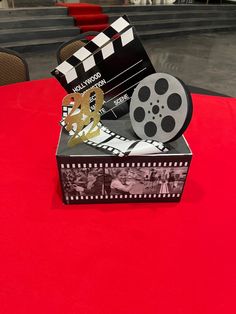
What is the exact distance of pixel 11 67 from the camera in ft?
5.45

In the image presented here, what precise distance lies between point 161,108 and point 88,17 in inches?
196

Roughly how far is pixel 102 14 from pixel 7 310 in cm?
567

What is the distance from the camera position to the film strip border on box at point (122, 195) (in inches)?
26.0

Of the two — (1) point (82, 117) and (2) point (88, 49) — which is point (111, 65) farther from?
(1) point (82, 117)

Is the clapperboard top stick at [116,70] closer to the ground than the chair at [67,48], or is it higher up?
closer to the ground

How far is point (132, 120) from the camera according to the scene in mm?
770

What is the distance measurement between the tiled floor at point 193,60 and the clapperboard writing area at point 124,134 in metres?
2.92

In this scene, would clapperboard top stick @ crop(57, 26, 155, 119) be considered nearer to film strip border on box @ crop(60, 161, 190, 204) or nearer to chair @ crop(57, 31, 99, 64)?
film strip border on box @ crop(60, 161, 190, 204)

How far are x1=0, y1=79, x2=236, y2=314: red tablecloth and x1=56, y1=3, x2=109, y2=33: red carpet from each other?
466cm

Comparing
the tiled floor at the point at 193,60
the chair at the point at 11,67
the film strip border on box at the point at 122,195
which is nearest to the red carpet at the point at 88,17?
the tiled floor at the point at 193,60

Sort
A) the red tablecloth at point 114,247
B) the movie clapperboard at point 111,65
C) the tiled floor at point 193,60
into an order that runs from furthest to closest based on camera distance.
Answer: the tiled floor at point 193,60 < the movie clapperboard at point 111,65 < the red tablecloth at point 114,247

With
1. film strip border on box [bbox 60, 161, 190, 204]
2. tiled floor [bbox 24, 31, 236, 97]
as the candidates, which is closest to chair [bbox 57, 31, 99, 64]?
film strip border on box [bbox 60, 161, 190, 204]

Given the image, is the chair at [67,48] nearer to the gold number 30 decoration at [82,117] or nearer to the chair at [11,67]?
the chair at [11,67]

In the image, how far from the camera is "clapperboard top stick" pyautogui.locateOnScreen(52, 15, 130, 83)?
796mm
